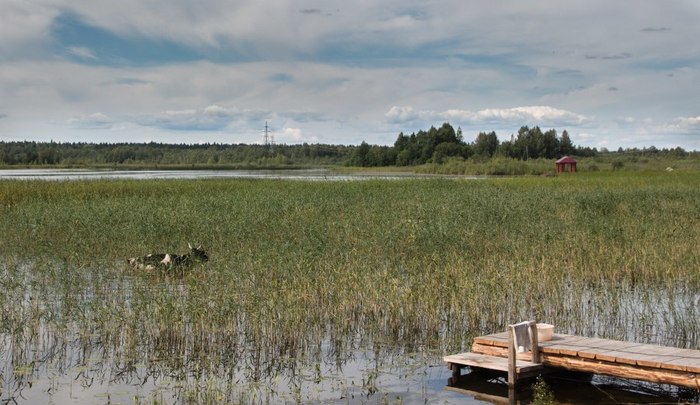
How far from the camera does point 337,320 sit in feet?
38.3

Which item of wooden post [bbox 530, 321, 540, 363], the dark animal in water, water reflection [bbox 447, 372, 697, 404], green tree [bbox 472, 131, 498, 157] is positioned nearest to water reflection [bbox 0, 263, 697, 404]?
water reflection [bbox 447, 372, 697, 404]

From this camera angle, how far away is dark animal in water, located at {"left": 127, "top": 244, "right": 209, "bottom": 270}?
1599 centimetres

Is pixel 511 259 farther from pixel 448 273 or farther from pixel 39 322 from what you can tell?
pixel 39 322

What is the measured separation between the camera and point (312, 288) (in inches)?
507

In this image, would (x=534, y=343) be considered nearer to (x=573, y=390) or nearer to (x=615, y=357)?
(x=573, y=390)

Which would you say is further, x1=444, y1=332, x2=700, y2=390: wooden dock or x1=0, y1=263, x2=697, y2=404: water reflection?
x1=0, y1=263, x2=697, y2=404: water reflection

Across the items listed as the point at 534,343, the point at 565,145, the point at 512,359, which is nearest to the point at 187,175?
the point at 534,343

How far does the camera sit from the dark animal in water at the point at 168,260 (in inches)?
630

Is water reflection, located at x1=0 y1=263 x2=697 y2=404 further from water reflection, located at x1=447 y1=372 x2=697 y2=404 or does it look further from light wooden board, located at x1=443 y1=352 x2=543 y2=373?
light wooden board, located at x1=443 y1=352 x2=543 y2=373

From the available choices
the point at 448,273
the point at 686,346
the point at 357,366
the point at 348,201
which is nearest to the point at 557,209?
the point at 348,201

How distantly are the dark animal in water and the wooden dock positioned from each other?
7698mm

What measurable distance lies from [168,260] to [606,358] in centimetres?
990

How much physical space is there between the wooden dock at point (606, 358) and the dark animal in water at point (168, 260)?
25.3 ft

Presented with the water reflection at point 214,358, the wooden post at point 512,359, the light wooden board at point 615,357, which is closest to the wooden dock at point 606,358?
the light wooden board at point 615,357
